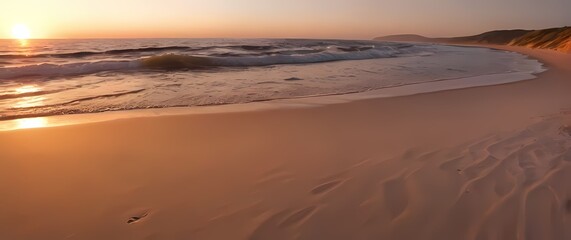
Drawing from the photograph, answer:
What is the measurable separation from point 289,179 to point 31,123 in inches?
168

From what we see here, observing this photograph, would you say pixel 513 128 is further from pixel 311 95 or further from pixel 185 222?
pixel 185 222

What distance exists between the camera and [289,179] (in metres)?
3.25

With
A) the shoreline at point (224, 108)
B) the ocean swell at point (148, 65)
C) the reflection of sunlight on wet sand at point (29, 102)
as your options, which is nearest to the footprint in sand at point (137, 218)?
the shoreline at point (224, 108)

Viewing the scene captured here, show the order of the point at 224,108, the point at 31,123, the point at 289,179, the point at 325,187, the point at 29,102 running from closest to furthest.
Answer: the point at 325,187
the point at 289,179
the point at 31,123
the point at 224,108
the point at 29,102

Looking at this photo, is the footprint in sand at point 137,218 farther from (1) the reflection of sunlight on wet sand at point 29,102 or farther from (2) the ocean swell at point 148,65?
(2) the ocean swell at point 148,65

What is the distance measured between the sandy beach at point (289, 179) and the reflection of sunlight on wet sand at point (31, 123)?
30 centimetres

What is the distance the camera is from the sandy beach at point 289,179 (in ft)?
8.07

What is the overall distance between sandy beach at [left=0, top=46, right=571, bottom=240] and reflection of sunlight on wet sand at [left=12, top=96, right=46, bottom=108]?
2160 mm

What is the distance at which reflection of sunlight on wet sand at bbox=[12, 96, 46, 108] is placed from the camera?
259 inches

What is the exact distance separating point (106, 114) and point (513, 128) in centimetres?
608

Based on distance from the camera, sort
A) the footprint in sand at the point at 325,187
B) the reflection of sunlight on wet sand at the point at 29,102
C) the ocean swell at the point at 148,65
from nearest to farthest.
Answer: the footprint in sand at the point at 325,187, the reflection of sunlight on wet sand at the point at 29,102, the ocean swell at the point at 148,65

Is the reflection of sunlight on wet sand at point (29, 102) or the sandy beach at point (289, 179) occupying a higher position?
the sandy beach at point (289, 179)

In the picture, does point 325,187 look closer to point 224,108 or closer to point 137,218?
point 137,218

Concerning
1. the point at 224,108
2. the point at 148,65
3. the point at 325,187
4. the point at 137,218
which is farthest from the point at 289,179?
the point at 148,65
